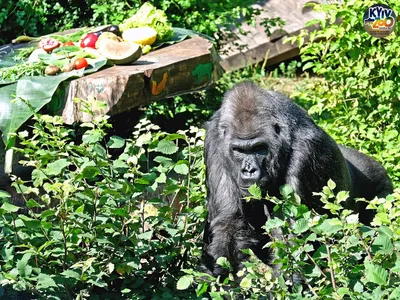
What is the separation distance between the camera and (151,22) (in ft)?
23.7

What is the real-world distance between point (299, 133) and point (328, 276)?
1.32 metres

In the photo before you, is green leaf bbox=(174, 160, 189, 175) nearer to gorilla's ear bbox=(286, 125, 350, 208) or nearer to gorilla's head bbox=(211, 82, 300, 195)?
gorilla's head bbox=(211, 82, 300, 195)

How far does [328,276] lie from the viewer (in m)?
3.59

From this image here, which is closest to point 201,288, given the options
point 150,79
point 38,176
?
point 38,176

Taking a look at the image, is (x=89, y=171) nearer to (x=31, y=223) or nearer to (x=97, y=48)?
(x=31, y=223)

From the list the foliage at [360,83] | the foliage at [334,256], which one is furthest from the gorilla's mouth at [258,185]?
the foliage at [360,83]

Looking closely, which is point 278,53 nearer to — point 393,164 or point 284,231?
point 393,164

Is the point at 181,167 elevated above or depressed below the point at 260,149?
above

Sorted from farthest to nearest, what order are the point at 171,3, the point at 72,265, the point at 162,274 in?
1. the point at 171,3
2. the point at 162,274
3. the point at 72,265

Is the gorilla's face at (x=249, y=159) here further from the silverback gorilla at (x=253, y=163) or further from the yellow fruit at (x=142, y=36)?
the yellow fruit at (x=142, y=36)

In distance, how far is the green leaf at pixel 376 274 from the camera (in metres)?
3.15

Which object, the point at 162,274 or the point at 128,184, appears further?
the point at 162,274

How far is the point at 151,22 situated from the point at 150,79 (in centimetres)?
117

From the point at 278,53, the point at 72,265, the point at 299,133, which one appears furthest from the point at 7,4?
the point at 72,265
